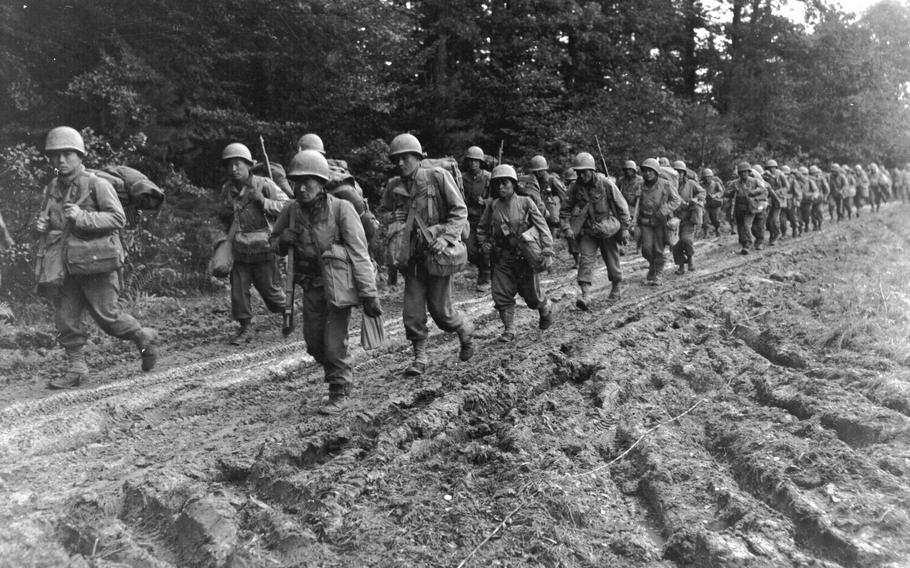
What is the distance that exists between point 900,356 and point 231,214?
7.22m

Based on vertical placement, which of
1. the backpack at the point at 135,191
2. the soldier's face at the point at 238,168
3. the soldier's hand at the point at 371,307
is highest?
the soldier's face at the point at 238,168

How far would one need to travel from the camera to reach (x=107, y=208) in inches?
279

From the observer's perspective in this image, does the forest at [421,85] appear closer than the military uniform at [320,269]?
No

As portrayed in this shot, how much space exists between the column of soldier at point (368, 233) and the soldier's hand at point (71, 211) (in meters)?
0.01

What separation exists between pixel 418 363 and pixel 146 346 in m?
2.75

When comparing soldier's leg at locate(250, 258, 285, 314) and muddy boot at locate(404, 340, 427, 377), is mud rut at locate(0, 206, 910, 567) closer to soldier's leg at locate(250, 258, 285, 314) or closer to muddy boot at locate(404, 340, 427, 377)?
muddy boot at locate(404, 340, 427, 377)

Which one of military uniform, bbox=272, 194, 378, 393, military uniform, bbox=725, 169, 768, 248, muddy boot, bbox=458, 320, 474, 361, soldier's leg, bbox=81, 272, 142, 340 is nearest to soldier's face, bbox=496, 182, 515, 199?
muddy boot, bbox=458, 320, 474, 361

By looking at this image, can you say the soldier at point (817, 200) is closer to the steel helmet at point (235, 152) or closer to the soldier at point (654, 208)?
the soldier at point (654, 208)

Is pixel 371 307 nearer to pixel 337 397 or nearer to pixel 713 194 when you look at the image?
pixel 337 397

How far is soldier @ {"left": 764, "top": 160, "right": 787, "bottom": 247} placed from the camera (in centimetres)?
1880

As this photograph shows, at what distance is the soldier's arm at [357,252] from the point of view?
244 inches

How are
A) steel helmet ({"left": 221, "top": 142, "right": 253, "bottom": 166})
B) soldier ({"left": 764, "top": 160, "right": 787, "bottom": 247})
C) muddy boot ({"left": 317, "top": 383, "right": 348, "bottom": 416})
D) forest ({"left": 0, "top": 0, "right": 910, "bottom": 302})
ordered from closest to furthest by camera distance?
muddy boot ({"left": 317, "top": 383, "right": 348, "bottom": 416}), steel helmet ({"left": 221, "top": 142, "right": 253, "bottom": 166}), forest ({"left": 0, "top": 0, "right": 910, "bottom": 302}), soldier ({"left": 764, "top": 160, "right": 787, "bottom": 247})

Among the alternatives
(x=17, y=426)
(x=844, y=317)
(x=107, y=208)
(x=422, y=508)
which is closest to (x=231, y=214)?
(x=107, y=208)

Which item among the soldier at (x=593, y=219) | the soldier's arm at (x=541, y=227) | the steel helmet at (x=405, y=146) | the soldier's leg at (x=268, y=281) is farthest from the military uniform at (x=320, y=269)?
the soldier at (x=593, y=219)
